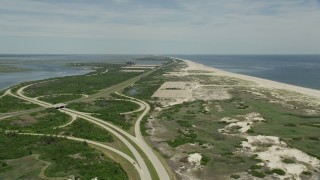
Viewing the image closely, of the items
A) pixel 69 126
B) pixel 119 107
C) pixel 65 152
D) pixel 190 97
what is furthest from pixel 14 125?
pixel 190 97

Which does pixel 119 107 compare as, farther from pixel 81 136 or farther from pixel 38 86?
pixel 38 86

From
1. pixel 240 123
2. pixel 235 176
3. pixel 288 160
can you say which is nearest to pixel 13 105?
pixel 240 123

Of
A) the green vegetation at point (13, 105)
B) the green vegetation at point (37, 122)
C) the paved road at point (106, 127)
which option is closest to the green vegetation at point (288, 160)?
the paved road at point (106, 127)

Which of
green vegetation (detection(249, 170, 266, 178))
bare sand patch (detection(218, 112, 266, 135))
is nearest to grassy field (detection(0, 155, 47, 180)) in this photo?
green vegetation (detection(249, 170, 266, 178))

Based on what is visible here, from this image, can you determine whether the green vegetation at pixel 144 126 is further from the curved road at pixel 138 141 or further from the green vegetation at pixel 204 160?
the green vegetation at pixel 204 160

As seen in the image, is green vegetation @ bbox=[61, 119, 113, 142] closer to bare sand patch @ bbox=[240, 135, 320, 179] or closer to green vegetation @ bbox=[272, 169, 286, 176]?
bare sand patch @ bbox=[240, 135, 320, 179]

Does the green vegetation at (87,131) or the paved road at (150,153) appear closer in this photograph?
the paved road at (150,153)
